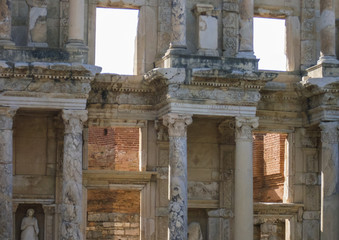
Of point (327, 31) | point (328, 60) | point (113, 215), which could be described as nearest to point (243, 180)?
point (328, 60)

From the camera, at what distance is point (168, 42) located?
2631cm

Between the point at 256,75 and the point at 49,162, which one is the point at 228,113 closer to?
the point at 256,75

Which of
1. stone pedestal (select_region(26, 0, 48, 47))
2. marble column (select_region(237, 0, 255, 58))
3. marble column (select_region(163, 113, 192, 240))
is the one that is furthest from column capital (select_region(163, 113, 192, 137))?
stone pedestal (select_region(26, 0, 48, 47))

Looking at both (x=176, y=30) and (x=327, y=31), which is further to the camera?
(x=327, y=31)

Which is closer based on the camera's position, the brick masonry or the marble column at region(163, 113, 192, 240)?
the marble column at region(163, 113, 192, 240)

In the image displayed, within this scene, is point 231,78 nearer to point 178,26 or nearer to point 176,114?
point 176,114

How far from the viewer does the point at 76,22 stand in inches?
976

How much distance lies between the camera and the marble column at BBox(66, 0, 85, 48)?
24.7m

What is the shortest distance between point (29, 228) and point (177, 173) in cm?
381

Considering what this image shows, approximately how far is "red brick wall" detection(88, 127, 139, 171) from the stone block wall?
2.72ft

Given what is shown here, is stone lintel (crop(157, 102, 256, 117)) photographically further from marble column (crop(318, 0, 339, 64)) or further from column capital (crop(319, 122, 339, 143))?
marble column (crop(318, 0, 339, 64))

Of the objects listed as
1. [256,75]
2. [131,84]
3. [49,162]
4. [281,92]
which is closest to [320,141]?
[281,92]

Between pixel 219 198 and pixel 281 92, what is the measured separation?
10.3 feet

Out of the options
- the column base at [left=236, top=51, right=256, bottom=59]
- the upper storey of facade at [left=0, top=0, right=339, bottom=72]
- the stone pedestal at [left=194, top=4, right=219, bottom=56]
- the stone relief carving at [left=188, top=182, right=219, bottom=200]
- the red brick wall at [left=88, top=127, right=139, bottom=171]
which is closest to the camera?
the upper storey of facade at [left=0, top=0, right=339, bottom=72]
